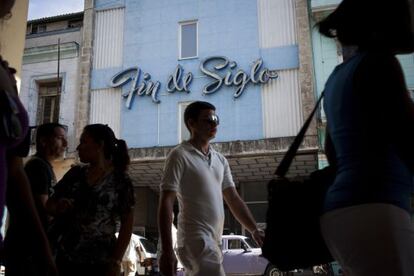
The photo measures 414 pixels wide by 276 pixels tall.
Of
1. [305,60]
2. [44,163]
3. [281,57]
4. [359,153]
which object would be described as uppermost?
[281,57]

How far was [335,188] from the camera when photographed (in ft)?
5.44

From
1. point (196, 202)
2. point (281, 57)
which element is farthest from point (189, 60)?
point (196, 202)

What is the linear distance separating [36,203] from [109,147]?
61 cm

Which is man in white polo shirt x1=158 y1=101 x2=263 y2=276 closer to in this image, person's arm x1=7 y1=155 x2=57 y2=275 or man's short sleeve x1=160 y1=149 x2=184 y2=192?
man's short sleeve x1=160 y1=149 x2=184 y2=192

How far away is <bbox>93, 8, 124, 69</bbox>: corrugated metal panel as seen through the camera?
17328 millimetres

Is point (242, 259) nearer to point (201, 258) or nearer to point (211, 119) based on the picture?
point (211, 119)

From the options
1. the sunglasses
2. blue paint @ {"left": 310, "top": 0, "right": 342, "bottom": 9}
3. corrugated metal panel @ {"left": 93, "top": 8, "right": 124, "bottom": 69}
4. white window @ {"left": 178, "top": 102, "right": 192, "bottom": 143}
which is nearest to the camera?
the sunglasses

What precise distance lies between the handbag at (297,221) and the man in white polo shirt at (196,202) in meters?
1.26

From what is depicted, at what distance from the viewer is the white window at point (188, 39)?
16.7 metres

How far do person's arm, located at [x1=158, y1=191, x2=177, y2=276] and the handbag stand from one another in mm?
1291

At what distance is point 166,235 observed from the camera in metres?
3.12

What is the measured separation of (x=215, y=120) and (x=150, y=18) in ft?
47.8

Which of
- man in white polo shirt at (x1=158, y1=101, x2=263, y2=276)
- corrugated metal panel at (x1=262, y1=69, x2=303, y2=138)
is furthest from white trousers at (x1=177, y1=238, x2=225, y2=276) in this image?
corrugated metal panel at (x1=262, y1=69, x2=303, y2=138)

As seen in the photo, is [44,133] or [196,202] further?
[44,133]
